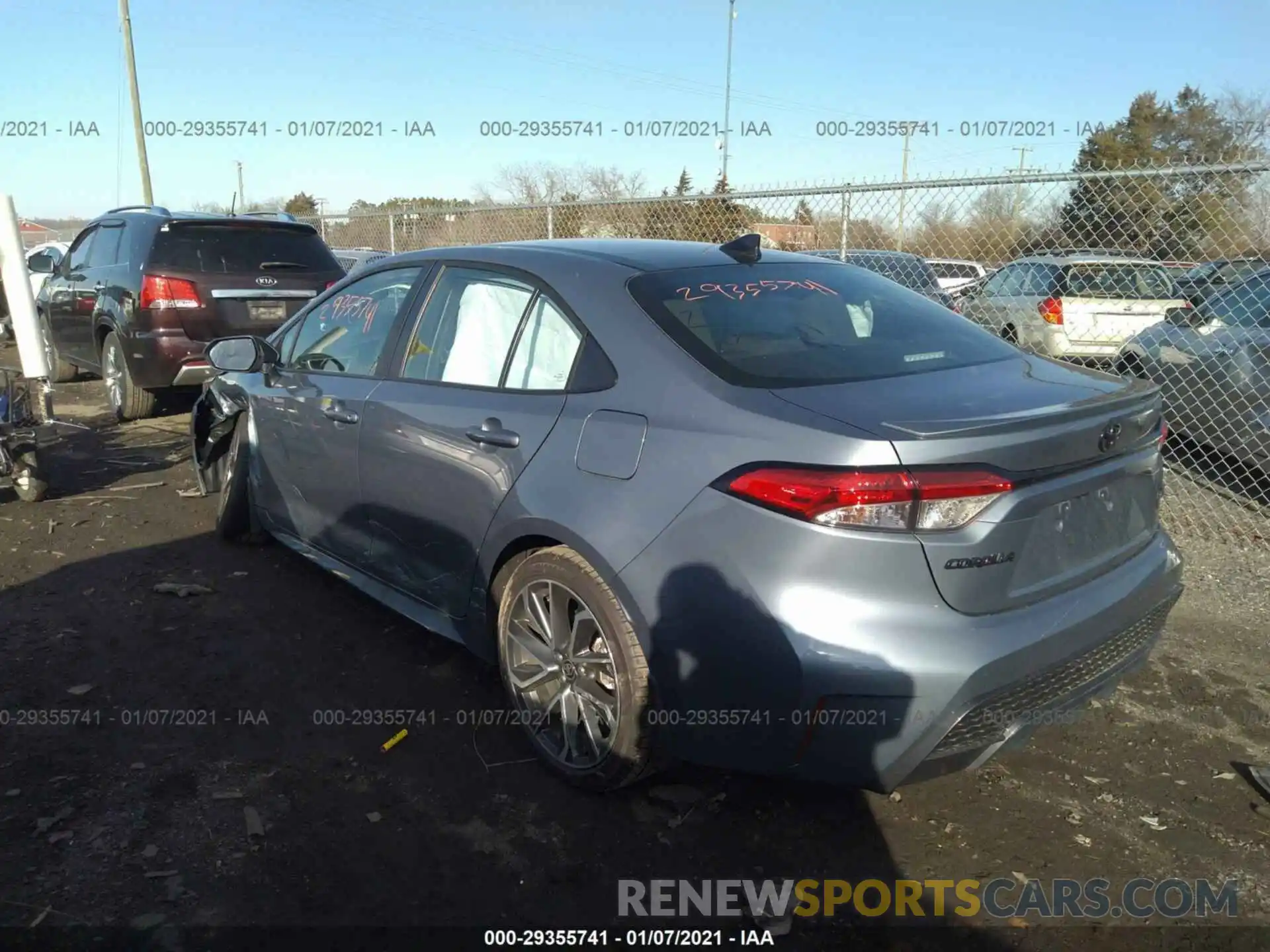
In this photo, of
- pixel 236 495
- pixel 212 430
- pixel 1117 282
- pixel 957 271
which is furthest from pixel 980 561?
pixel 957 271

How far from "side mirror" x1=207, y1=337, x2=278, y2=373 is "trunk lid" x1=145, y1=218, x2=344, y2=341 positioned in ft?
10.3

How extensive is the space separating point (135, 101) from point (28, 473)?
21085 mm

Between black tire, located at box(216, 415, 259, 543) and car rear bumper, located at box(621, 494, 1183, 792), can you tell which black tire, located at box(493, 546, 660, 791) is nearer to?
car rear bumper, located at box(621, 494, 1183, 792)

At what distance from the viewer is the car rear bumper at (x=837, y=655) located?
2.28 m

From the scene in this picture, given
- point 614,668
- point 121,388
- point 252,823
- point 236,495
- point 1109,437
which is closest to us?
point 1109,437

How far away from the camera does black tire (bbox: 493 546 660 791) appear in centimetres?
267

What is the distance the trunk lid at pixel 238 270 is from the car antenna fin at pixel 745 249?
16.6 feet

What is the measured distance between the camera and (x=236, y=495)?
5012 millimetres

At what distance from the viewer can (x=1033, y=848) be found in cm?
274

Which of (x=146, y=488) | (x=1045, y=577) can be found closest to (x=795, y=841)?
(x=1045, y=577)

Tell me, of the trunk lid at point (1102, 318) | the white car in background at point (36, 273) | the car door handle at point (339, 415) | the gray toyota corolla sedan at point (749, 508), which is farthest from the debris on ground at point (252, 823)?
the trunk lid at point (1102, 318)

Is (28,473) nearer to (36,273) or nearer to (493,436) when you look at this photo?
(493,436)

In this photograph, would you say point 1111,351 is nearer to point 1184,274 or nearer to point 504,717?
point 1184,274

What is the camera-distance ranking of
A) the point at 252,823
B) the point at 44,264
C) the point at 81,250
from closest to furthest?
the point at 252,823 → the point at 81,250 → the point at 44,264
